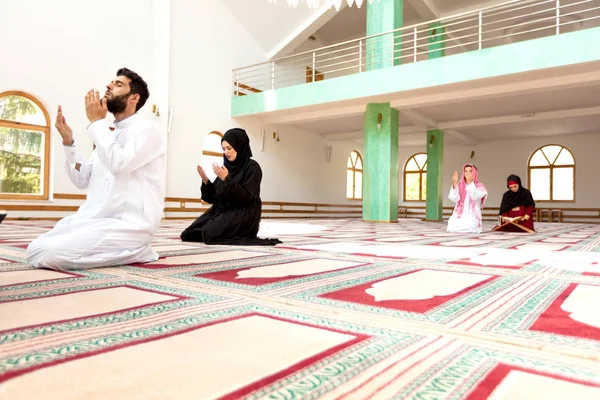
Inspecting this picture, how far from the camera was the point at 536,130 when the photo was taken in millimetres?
11812

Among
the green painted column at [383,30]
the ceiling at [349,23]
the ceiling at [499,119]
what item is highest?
the ceiling at [349,23]

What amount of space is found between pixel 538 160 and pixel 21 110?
12.3 m

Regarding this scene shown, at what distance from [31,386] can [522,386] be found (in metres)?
0.81

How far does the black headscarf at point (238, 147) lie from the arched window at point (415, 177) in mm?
11728

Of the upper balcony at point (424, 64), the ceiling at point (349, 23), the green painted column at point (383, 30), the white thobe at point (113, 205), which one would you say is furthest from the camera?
the ceiling at point (349, 23)

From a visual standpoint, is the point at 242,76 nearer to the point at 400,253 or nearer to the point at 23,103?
the point at 23,103

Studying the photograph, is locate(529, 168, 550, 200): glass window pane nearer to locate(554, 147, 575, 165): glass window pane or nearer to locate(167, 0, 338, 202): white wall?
locate(554, 147, 575, 165): glass window pane

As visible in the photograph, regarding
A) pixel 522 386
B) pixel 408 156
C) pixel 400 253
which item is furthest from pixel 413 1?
pixel 522 386

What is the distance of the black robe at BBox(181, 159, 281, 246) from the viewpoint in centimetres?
331

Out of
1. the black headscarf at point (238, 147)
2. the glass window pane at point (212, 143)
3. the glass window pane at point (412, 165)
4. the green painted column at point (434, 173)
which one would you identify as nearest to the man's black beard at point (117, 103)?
the black headscarf at point (238, 147)

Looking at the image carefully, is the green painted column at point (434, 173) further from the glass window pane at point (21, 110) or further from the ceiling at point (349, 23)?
the glass window pane at point (21, 110)

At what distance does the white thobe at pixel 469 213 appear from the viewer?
Result: 20.0 feet

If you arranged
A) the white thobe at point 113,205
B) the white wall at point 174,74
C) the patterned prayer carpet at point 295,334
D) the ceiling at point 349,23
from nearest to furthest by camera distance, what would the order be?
the patterned prayer carpet at point 295,334 < the white thobe at point 113,205 < the white wall at point 174,74 < the ceiling at point 349,23

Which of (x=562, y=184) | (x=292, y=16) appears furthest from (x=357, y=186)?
(x=292, y=16)
